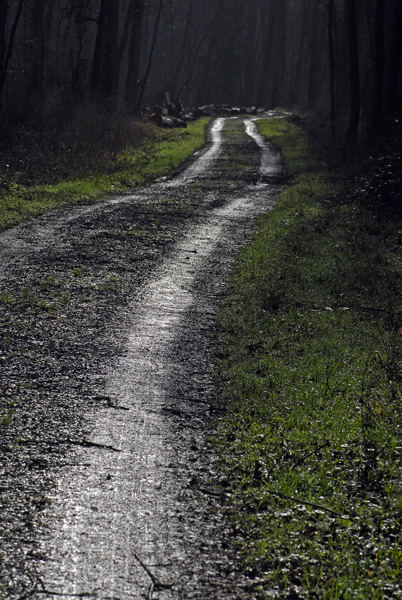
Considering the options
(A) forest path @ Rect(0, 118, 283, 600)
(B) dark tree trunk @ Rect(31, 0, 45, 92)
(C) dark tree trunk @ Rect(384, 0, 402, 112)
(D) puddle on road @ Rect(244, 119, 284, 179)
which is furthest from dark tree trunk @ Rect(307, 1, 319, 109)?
(A) forest path @ Rect(0, 118, 283, 600)

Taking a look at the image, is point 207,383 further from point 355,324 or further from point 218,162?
point 218,162

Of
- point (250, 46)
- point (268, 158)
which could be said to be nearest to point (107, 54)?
point (268, 158)

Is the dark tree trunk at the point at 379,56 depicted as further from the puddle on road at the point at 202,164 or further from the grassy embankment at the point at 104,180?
the grassy embankment at the point at 104,180

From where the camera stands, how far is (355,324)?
7.97 metres

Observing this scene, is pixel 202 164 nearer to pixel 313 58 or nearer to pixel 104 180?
pixel 104 180

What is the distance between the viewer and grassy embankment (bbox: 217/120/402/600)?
12.1ft

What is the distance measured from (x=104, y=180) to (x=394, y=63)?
10640mm

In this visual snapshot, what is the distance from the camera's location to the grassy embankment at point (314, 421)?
146 inches

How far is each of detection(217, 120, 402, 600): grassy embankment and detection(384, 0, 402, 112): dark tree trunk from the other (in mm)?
13012

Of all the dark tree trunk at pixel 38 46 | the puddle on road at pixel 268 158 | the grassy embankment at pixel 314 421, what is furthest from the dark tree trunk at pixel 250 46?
the grassy embankment at pixel 314 421

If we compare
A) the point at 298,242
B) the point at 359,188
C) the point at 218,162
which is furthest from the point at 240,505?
the point at 218,162

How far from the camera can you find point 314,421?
209 inches

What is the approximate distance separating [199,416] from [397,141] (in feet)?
52.8

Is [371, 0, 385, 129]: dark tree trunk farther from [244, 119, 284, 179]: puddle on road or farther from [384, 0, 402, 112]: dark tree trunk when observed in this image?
[244, 119, 284, 179]: puddle on road
